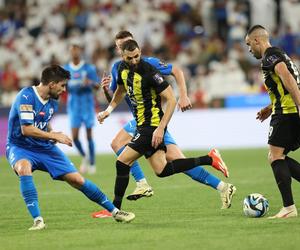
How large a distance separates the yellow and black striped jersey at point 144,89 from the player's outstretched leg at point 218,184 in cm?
95

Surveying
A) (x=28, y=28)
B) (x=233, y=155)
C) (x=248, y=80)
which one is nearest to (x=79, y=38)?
(x=28, y=28)

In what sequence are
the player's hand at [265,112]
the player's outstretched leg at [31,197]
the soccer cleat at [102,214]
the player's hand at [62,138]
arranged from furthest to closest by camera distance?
the player's hand at [265,112] → the soccer cleat at [102,214] → the player's outstretched leg at [31,197] → the player's hand at [62,138]

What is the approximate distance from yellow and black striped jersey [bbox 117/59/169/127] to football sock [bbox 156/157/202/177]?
0.51m

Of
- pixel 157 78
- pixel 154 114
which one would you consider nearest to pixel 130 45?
pixel 157 78

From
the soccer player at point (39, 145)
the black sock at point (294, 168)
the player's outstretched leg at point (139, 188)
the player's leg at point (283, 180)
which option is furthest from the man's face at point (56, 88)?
the black sock at point (294, 168)

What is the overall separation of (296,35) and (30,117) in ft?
51.6

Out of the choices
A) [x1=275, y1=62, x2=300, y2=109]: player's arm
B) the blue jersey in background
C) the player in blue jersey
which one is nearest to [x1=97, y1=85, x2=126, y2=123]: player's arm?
[x1=275, y1=62, x2=300, y2=109]: player's arm

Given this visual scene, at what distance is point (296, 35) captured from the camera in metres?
23.4

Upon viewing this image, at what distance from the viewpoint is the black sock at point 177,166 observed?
9.73 meters

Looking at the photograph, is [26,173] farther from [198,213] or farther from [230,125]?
[230,125]

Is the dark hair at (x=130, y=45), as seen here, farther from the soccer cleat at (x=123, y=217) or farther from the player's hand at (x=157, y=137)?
the soccer cleat at (x=123, y=217)

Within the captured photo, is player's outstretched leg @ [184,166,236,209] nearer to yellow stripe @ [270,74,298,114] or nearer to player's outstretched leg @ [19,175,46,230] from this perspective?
yellow stripe @ [270,74,298,114]

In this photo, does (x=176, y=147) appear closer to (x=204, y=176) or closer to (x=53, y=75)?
(x=204, y=176)

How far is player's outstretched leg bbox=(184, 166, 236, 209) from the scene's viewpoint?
10.1 meters
